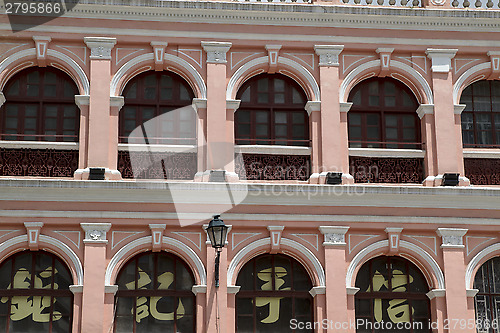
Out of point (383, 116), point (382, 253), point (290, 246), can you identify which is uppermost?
point (383, 116)

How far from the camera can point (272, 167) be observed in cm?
1947

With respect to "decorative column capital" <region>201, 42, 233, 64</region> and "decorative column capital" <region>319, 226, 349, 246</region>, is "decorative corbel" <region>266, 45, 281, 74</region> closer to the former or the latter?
"decorative column capital" <region>201, 42, 233, 64</region>

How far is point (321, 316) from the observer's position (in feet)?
61.0

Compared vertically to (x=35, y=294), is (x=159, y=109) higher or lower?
higher

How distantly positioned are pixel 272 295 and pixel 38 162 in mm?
5520

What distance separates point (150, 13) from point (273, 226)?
527cm

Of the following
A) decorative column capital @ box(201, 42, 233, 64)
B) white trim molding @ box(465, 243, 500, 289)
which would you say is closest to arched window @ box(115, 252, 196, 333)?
decorative column capital @ box(201, 42, 233, 64)

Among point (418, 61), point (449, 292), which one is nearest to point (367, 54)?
point (418, 61)

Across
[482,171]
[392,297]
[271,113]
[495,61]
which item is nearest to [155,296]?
[271,113]

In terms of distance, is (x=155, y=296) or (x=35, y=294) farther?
(x=155, y=296)

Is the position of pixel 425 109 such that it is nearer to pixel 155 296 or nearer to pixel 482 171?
pixel 482 171

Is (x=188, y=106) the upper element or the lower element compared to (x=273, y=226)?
upper

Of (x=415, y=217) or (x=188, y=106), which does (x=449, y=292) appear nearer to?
(x=415, y=217)

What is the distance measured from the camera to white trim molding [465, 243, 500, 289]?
1894 cm
